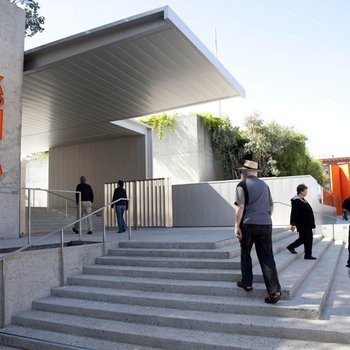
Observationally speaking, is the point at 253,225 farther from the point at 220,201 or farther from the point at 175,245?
the point at 220,201

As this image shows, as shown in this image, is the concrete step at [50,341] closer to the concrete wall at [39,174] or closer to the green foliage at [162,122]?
the green foliage at [162,122]

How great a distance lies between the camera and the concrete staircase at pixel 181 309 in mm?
3783

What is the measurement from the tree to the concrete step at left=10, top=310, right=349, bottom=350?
12565 mm

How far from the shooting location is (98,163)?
52.7 feet

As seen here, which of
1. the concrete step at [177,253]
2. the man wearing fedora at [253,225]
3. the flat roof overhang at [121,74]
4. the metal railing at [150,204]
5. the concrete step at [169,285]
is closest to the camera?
the man wearing fedora at [253,225]

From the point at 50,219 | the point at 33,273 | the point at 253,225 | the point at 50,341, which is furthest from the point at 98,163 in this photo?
the point at 253,225

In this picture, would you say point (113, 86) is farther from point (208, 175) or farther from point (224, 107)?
point (224, 107)

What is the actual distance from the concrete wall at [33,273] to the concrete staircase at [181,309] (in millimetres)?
147

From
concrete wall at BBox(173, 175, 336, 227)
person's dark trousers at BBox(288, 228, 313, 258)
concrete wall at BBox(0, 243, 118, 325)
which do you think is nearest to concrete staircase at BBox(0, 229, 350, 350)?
concrete wall at BBox(0, 243, 118, 325)

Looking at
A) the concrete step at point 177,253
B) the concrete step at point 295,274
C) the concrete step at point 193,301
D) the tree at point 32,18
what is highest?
the tree at point 32,18

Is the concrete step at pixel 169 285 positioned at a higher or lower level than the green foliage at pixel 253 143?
lower

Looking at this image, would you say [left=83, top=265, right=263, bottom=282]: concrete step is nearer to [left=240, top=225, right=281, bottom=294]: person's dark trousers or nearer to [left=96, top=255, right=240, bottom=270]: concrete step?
[left=96, top=255, right=240, bottom=270]: concrete step

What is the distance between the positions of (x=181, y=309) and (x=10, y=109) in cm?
560

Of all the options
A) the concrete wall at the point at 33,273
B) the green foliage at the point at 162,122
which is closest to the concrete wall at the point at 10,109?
the concrete wall at the point at 33,273
